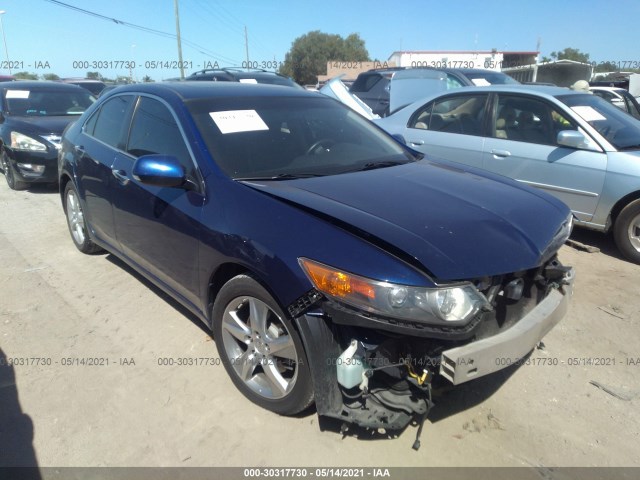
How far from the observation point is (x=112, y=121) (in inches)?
157

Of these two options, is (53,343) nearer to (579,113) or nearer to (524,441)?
(524,441)

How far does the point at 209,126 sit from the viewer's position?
2.99 m

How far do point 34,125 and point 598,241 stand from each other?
7682mm

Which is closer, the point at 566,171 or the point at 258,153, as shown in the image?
the point at 258,153

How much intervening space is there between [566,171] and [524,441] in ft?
10.5

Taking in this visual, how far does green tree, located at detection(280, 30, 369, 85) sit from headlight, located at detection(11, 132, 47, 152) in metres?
57.2

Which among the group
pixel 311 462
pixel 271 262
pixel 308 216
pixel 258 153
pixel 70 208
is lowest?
pixel 311 462

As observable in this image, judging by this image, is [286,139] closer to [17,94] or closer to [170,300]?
[170,300]

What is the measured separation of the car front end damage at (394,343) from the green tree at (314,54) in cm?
6264

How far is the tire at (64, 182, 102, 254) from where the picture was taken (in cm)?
472

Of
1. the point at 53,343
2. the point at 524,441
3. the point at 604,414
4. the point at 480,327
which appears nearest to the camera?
the point at 480,327

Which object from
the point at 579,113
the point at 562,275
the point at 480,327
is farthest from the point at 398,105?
the point at 480,327

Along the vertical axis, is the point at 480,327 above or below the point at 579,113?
below

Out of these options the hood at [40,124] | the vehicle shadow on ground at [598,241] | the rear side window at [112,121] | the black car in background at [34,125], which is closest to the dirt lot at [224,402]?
the vehicle shadow on ground at [598,241]
